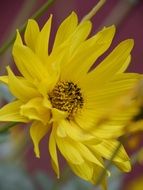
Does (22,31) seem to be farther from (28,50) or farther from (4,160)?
(4,160)

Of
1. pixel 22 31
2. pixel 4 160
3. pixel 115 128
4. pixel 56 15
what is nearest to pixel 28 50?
pixel 22 31

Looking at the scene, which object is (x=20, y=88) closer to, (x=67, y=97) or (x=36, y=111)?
(x=36, y=111)

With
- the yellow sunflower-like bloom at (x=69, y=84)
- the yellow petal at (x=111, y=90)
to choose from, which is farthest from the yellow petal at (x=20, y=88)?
the yellow petal at (x=111, y=90)

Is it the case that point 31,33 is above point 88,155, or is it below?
above

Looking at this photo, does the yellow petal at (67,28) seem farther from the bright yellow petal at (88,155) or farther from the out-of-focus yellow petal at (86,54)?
the bright yellow petal at (88,155)

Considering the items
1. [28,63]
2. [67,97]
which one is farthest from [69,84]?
[28,63]

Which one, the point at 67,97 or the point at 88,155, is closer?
the point at 88,155
